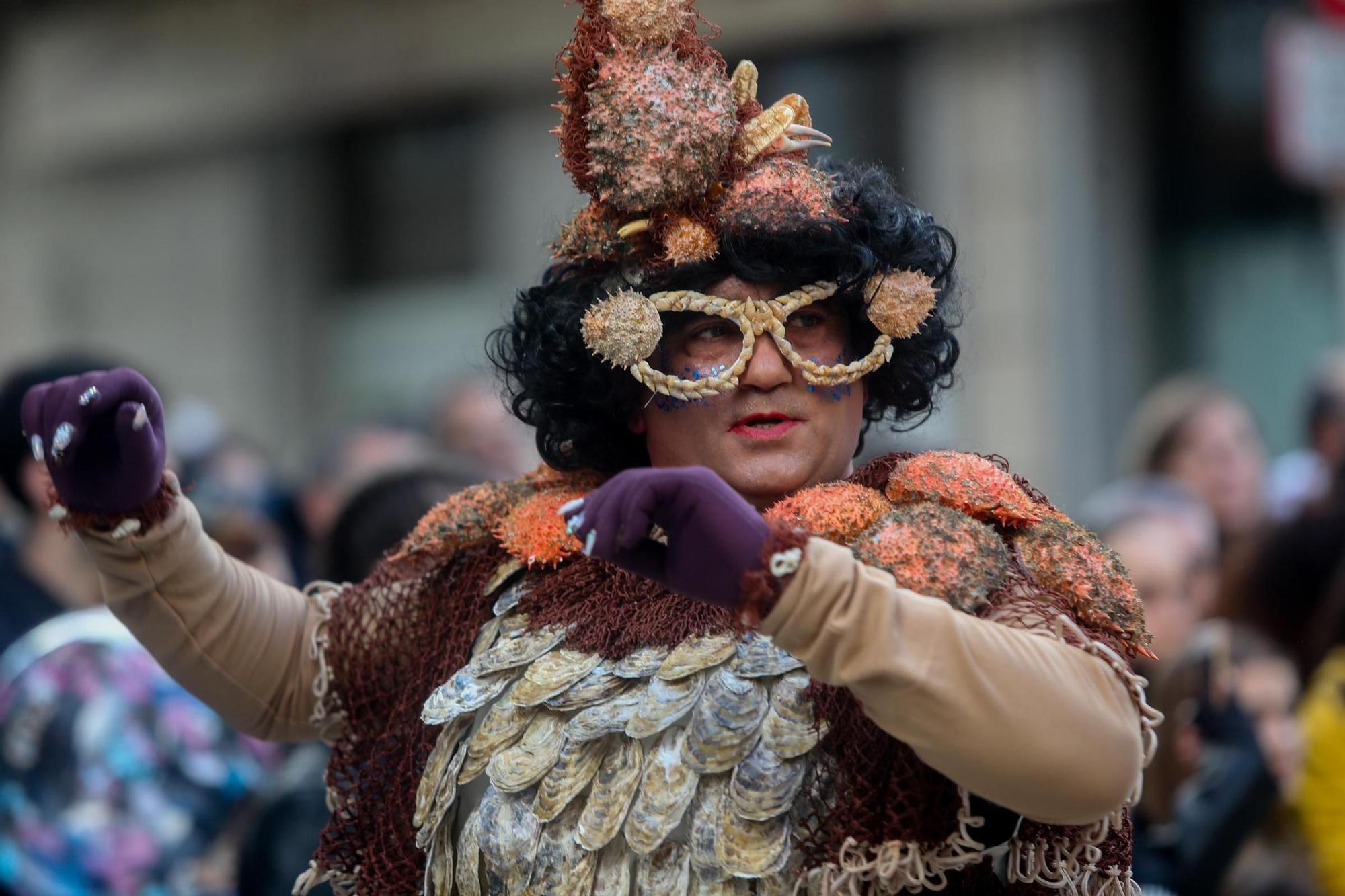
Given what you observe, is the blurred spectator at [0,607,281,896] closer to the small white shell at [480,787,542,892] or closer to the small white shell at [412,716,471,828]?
the small white shell at [412,716,471,828]

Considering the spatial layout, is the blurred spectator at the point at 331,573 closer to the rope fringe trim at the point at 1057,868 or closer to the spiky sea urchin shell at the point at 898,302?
the spiky sea urchin shell at the point at 898,302

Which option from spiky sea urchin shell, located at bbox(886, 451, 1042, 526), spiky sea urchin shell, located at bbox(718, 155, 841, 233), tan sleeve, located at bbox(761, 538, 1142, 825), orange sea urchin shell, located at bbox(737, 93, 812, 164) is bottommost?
tan sleeve, located at bbox(761, 538, 1142, 825)

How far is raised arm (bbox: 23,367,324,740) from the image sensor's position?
2385 millimetres

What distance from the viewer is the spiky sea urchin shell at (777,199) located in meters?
2.34

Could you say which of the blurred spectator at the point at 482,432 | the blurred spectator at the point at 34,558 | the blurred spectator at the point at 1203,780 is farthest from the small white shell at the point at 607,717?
the blurred spectator at the point at 482,432

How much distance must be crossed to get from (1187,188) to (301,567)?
15.3 feet

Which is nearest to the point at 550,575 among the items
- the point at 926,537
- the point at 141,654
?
the point at 926,537

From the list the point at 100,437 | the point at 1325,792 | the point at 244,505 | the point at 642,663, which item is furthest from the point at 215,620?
the point at 1325,792

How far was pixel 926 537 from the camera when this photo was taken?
213 cm

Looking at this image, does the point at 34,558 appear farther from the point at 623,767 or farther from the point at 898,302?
the point at 898,302

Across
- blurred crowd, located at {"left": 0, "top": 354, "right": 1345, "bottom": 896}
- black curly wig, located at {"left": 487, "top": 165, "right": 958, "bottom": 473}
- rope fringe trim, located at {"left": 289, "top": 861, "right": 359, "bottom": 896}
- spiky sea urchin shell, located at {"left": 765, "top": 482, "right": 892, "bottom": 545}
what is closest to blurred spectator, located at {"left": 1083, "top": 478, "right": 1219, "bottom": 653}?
blurred crowd, located at {"left": 0, "top": 354, "right": 1345, "bottom": 896}

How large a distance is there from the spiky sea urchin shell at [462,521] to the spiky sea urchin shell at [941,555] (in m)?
0.69

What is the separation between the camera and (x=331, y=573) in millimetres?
3689

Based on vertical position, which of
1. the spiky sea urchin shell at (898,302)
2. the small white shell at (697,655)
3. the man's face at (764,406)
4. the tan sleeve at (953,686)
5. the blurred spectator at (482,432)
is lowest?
the blurred spectator at (482,432)
